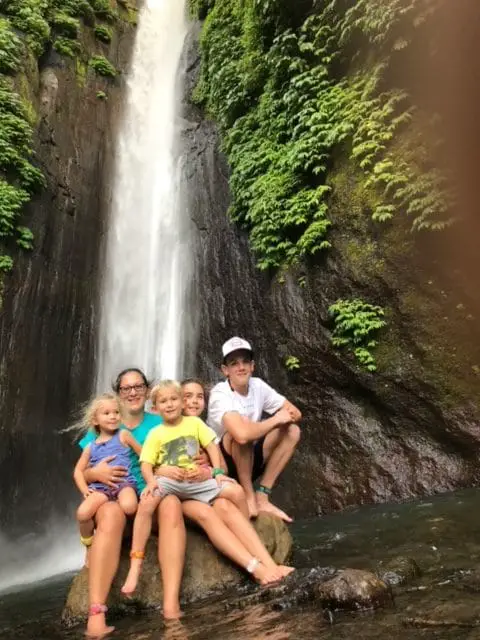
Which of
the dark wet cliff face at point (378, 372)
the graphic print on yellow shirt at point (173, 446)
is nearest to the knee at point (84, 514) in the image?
the graphic print on yellow shirt at point (173, 446)

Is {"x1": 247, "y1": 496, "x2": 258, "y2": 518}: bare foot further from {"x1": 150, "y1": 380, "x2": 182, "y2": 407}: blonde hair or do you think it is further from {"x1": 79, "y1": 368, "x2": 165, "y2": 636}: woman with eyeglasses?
{"x1": 150, "y1": 380, "x2": 182, "y2": 407}: blonde hair

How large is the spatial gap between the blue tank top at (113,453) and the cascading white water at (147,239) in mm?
6826

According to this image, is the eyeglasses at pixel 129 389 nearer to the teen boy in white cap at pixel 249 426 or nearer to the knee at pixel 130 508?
the teen boy in white cap at pixel 249 426

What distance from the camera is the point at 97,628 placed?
123 inches

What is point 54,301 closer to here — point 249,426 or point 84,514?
point 249,426

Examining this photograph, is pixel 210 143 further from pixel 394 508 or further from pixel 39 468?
pixel 394 508

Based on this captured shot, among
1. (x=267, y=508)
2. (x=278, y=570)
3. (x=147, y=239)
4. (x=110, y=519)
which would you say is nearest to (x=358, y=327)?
(x=267, y=508)

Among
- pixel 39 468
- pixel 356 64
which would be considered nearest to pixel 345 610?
pixel 39 468

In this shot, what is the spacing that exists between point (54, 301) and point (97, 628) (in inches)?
346

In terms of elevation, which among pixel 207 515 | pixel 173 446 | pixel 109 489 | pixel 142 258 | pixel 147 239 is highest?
pixel 147 239

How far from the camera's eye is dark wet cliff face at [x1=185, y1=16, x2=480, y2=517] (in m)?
7.96

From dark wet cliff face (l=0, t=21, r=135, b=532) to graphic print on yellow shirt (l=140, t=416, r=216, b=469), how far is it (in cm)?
628

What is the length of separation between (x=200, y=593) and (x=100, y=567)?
0.73 meters

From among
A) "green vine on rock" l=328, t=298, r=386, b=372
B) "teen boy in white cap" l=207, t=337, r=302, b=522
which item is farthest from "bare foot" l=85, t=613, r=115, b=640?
"green vine on rock" l=328, t=298, r=386, b=372
